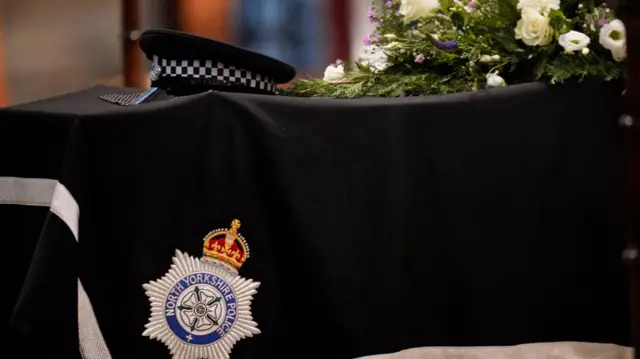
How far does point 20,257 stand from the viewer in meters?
1.04

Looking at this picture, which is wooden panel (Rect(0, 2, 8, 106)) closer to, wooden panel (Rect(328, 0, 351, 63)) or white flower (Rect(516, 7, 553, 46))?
wooden panel (Rect(328, 0, 351, 63))

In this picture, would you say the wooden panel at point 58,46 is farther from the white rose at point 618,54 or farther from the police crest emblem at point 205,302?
the white rose at point 618,54

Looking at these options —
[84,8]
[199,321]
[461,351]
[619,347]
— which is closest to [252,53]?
[199,321]

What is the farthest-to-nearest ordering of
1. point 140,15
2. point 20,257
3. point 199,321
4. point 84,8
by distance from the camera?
point 140,15, point 84,8, point 20,257, point 199,321

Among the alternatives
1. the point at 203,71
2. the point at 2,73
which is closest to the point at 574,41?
the point at 203,71

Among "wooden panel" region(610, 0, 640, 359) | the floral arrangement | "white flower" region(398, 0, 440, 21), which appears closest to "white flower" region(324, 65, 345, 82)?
the floral arrangement

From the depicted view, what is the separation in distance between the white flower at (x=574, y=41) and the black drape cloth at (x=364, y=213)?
61 millimetres

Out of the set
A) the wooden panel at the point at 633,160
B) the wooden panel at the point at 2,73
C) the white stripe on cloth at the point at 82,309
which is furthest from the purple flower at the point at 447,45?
the wooden panel at the point at 2,73

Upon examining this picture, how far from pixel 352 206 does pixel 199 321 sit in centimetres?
27

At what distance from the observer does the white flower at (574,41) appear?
995 millimetres

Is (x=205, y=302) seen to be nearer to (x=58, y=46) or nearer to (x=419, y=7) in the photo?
(x=419, y=7)

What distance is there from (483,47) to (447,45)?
2.6 inches

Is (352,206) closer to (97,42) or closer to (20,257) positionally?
(20,257)

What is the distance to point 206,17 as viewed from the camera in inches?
109
